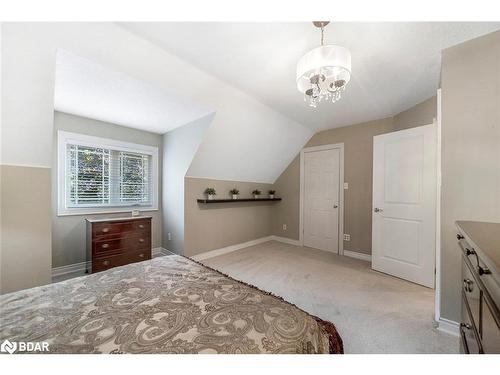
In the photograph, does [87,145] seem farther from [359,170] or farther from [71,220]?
[359,170]

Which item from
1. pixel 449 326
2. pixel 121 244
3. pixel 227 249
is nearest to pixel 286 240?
pixel 227 249

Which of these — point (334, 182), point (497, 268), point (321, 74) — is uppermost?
point (321, 74)

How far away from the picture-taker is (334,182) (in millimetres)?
3879

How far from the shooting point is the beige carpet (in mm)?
1592

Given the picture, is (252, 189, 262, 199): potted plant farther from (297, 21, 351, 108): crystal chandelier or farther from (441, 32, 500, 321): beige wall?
(441, 32, 500, 321): beige wall

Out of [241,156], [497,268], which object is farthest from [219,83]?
[497,268]

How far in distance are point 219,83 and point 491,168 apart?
8.36 feet

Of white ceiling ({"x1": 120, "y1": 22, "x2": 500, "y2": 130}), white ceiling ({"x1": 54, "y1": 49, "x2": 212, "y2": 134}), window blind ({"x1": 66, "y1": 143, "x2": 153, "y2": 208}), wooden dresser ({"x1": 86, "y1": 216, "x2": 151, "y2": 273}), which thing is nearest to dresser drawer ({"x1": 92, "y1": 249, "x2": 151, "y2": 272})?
wooden dresser ({"x1": 86, "y1": 216, "x2": 151, "y2": 273})

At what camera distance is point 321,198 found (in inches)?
161

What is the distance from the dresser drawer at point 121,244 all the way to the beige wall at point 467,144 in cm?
349

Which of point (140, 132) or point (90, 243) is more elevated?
point (140, 132)

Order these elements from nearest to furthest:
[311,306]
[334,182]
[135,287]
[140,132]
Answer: [135,287] → [311,306] → [140,132] → [334,182]

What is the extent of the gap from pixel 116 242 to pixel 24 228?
1.12 meters

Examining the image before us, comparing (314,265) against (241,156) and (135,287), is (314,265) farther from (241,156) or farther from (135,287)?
(135,287)
